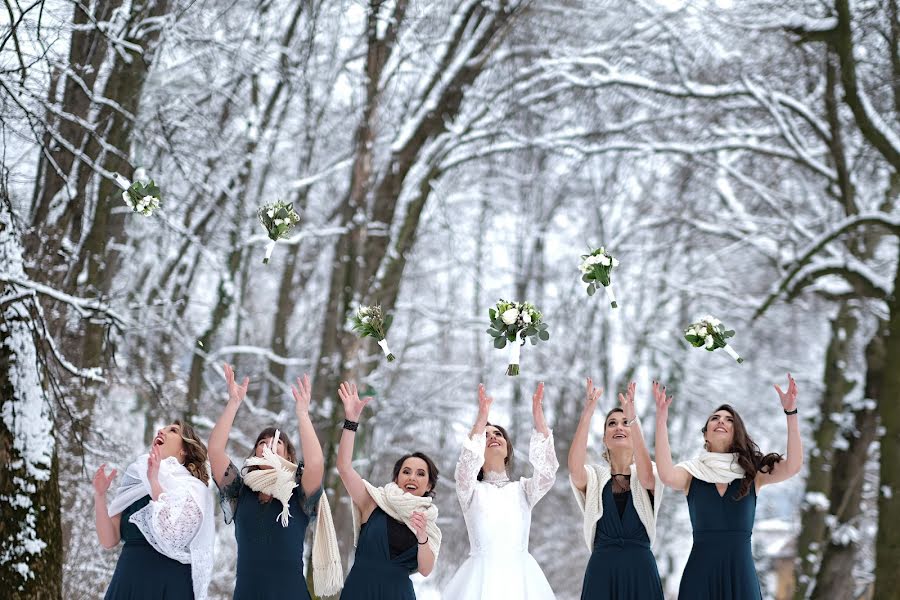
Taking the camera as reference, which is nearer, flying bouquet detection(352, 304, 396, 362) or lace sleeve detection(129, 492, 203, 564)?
lace sleeve detection(129, 492, 203, 564)

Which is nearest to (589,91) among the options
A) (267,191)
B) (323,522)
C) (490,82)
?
(490,82)

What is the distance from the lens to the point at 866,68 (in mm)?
12320

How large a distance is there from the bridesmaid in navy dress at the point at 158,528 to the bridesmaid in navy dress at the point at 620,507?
2001mm

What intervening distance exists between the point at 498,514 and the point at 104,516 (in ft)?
6.87

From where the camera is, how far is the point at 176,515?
5.54 meters

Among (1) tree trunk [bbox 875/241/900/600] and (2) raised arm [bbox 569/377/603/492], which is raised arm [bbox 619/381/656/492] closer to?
(2) raised arm [bbox 569/377/603/492]

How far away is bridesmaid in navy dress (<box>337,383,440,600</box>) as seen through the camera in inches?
218

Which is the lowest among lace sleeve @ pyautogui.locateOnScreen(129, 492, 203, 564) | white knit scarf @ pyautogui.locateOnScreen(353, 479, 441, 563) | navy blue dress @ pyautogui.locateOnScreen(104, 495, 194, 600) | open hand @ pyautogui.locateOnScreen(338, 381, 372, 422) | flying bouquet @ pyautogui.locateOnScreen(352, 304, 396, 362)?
navy blue dress @ pyautogui.locateOnScreen(104, 495, 194, 600)

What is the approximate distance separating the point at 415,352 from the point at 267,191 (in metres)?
5.57

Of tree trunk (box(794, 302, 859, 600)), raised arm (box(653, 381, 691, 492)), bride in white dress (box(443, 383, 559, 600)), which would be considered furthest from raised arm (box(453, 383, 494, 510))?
tree trunk (box(794, 302, 859, 600))

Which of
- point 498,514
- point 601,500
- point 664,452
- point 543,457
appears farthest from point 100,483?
point 664,452

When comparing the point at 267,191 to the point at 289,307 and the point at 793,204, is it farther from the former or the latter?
the point at 793,204

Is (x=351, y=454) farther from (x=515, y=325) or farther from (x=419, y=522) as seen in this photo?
(x=515, y=325)

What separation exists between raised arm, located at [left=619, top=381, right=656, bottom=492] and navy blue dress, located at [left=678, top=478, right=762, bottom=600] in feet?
0.85
